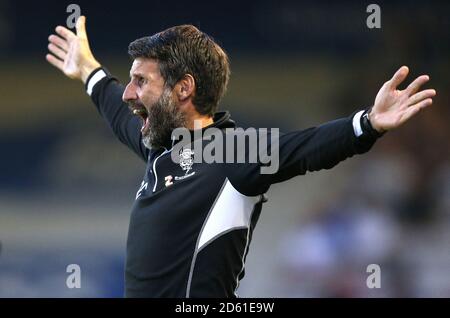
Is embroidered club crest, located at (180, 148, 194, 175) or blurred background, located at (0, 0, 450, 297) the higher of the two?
blurred background, located at (0, 0, 450, 297)

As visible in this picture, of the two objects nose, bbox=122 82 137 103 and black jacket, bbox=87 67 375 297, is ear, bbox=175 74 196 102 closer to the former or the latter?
nose, bbox=122 82 137 103

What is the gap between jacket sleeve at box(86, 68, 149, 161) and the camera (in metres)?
3.61

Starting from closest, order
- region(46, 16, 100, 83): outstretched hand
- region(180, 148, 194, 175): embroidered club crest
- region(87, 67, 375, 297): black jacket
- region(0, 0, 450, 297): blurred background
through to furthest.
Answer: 1. region(87, 67, 375, 297): black jacket
2. region(180, 148, 194, 175): embroidered club crest
3. region(46, 16, 100, 83): outstretched hand
4. region(0, 0, 450, 297): blurred background

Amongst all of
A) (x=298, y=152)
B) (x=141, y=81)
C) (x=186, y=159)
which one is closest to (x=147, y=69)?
(x=141, y=81)

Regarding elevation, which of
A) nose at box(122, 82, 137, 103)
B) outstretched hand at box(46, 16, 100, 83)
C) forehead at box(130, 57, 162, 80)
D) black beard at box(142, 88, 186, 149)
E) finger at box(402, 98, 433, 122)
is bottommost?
finger at box(402, 98, 433, 122)

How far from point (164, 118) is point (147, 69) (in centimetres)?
20

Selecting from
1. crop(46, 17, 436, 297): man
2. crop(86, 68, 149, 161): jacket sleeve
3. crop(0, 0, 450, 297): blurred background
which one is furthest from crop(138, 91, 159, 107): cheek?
crop(0, 0, 450, 297): blurred background

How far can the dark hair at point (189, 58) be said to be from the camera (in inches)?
125

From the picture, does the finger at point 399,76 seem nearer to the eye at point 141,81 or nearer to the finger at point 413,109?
the finger at point 413,109

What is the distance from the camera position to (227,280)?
2975 millimetres

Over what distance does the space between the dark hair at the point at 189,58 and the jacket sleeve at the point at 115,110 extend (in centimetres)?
44

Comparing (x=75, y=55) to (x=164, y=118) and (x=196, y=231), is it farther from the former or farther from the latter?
(x=196, y=231)
